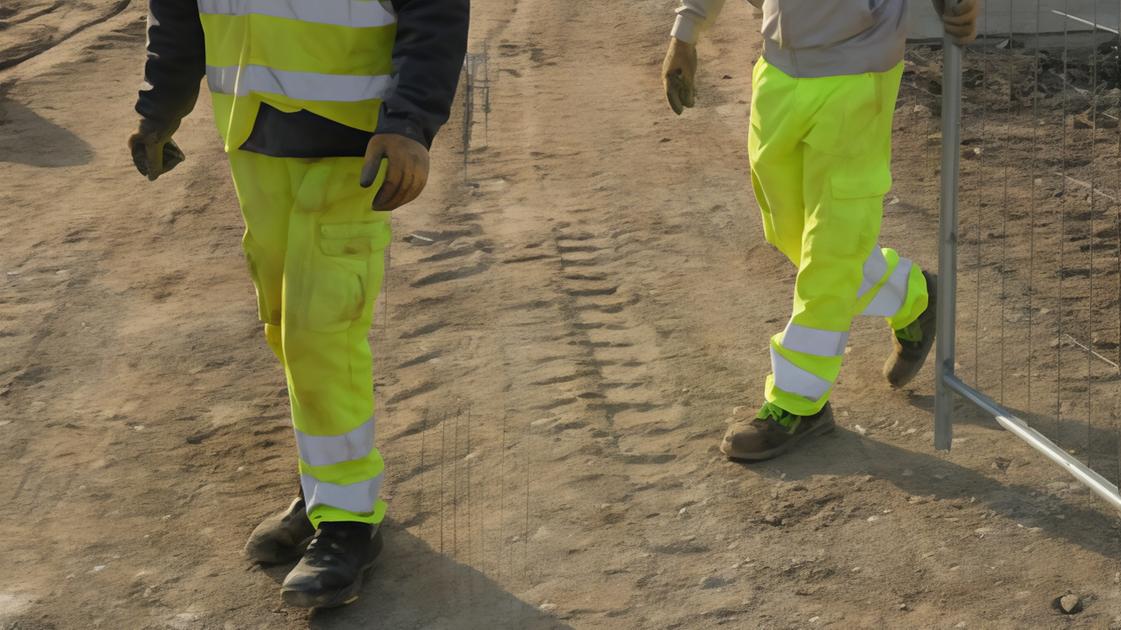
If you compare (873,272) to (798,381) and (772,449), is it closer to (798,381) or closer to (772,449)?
(798,381)

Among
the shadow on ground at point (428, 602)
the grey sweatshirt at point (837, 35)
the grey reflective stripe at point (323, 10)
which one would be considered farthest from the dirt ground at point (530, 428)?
the grey reflective stripe at point (323, 10)

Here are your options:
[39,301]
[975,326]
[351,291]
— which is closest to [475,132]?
[39,301]

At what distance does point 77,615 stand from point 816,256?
232 cm

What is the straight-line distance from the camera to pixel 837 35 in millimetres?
4285

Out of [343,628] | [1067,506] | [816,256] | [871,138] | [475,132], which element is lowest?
[475,132]

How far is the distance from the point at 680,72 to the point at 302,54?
1.66 meters

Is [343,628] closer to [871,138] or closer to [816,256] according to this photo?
[816,256]

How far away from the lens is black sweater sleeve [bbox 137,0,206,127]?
3.90 m

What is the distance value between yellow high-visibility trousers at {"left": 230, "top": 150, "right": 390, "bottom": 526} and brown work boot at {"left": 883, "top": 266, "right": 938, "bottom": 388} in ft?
6.51

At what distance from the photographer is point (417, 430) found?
4945 mm

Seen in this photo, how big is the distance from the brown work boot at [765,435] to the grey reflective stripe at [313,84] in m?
1.66

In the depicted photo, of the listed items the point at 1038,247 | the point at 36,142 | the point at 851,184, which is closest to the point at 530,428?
the point at 851,184

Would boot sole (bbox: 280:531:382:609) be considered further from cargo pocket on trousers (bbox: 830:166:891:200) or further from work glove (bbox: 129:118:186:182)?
cargo pocket on trousers (bbox: 830:166:891:200)

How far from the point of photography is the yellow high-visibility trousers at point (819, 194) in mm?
4340
